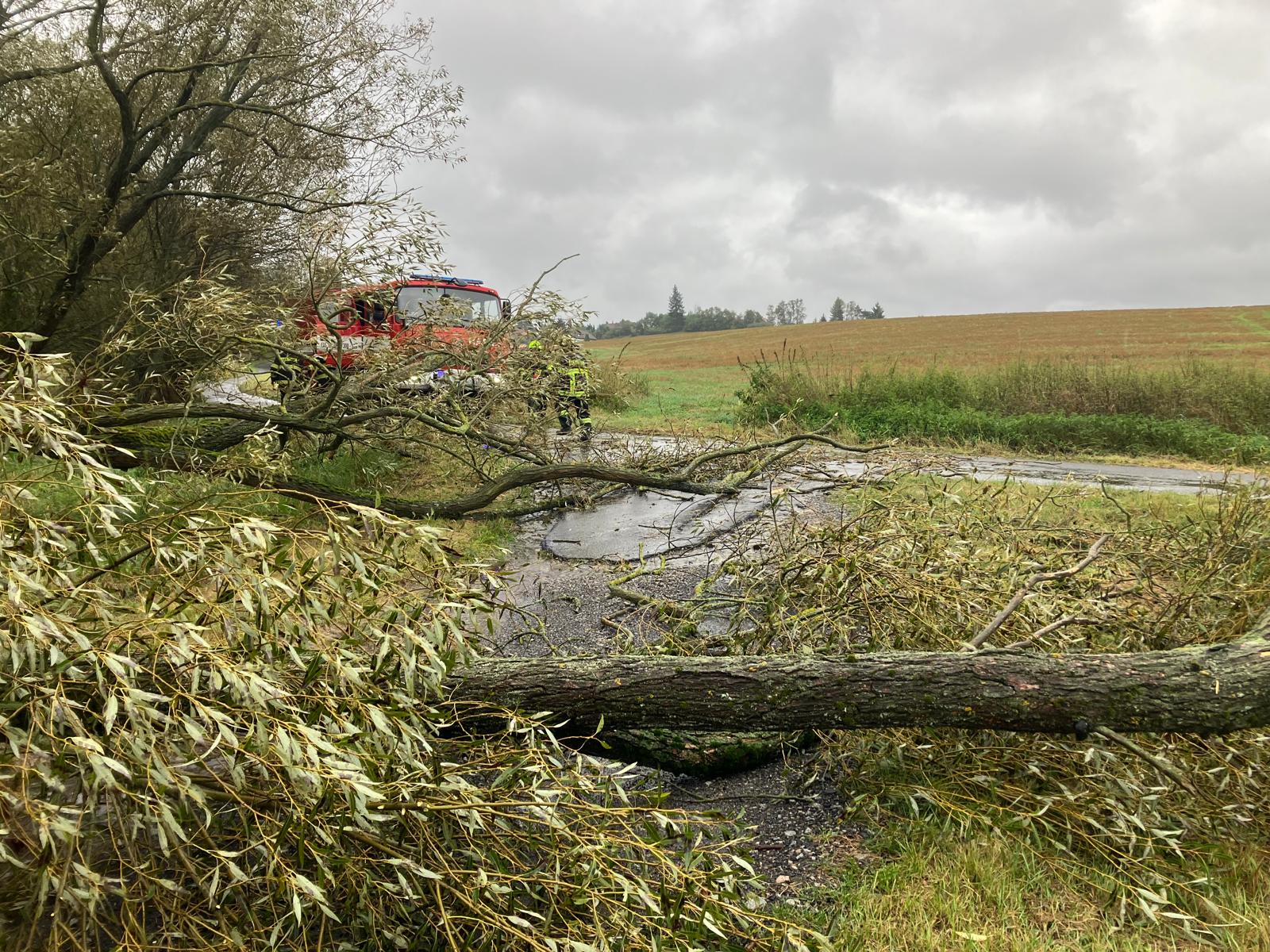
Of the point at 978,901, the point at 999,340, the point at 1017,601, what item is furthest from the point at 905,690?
the point at 999,340

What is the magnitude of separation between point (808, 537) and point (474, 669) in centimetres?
200

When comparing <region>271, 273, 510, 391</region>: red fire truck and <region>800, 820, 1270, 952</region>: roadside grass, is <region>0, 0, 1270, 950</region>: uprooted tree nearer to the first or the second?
<region>800, 820, 1270, 952</region>: roadside grass

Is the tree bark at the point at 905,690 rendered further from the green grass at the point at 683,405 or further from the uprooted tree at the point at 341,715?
the green grass at the point at 683,405

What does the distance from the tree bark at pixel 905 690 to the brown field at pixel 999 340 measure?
2407 cm

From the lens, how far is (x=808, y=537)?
12.6 feet

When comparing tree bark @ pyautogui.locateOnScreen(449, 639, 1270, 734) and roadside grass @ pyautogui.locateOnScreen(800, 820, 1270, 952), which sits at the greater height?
tree bark @ pyautogui.locateOnScreen(449, 639, 1270, 734)

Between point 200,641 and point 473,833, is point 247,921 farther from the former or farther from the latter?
point 200,641

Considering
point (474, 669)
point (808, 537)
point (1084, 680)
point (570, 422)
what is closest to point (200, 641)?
point (474, 669)

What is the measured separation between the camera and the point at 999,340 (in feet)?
136

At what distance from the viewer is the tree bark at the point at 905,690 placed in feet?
7.60

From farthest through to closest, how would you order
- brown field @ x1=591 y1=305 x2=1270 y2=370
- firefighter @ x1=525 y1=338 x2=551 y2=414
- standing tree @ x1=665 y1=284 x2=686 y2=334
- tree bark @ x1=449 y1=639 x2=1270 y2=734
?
1. standing tree @ x1=665 y1=284 x2=686 y2=334
2. brown field @ x1=591 y1=305 x2=1270 y2=370
3. firefighter @ x1=525 y1=338 x2=551 y2=414
4. tree bark @ x1=449 y1=639 x2=1270 y2=734

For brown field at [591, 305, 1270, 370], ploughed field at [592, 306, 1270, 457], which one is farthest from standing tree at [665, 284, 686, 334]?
ploughed field at [592, 306, 1270, 457]

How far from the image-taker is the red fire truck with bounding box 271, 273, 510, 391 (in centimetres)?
572

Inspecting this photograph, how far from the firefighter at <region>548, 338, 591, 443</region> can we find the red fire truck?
61 centimetres
